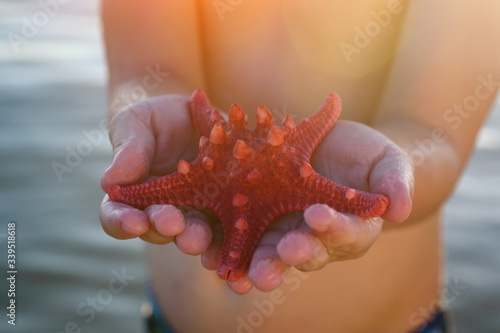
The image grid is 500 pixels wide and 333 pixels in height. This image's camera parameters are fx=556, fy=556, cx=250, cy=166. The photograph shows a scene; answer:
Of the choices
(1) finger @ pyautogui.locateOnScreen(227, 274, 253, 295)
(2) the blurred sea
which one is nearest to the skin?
(1) finger @ pyautogui.locateOnScreen(227, 274, 253, 295)

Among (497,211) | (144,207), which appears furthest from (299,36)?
(497,211)

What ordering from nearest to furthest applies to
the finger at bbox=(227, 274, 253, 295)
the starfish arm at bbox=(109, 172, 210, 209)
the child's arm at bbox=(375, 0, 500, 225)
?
the finger at bbox=(227, 274, 253, 295), the starfish arm at bbox=(109, 172, 210, 209), the child's arm at bbox=(375, 0, 500, 225)

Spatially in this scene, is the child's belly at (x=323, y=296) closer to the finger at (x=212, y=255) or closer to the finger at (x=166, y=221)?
the finger at (x=212, y=255)

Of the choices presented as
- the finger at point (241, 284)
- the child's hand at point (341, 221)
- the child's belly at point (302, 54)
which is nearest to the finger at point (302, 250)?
the child's hand at point (341, 221)

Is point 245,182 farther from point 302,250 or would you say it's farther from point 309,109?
point 309,109

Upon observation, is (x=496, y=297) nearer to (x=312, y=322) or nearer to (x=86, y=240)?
(x=312, y=322)

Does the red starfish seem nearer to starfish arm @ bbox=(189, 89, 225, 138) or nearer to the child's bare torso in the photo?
starfish arm @ bbox=(189, 89, 225, 138)
